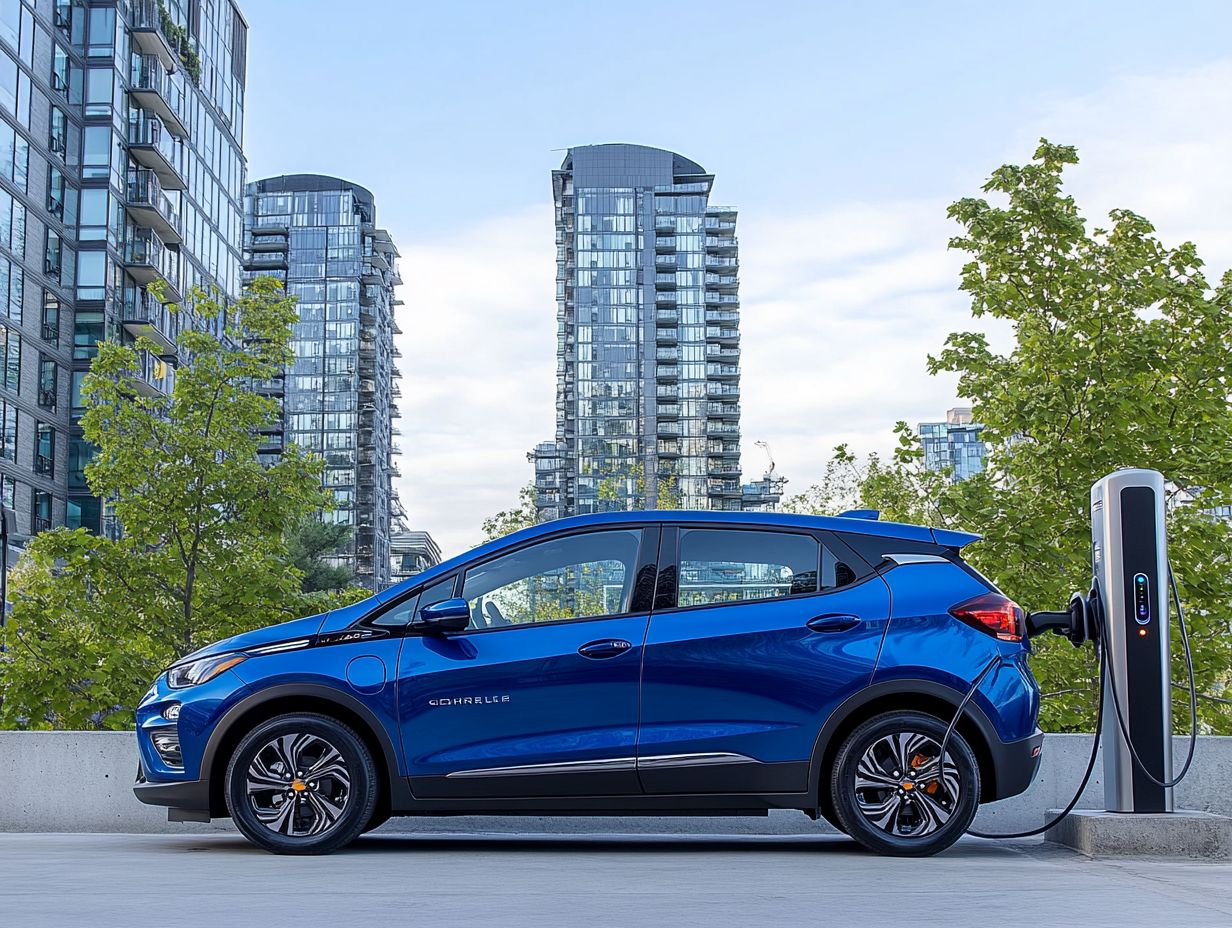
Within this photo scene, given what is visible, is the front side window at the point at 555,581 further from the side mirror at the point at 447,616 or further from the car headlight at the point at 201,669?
the car headlight at the point at 201,669

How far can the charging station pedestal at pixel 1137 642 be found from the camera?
312 inches

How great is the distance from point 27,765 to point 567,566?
14.1ft

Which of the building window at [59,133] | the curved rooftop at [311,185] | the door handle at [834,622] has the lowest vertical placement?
the door handle at [834,622]

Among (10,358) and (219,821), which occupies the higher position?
(10,358)

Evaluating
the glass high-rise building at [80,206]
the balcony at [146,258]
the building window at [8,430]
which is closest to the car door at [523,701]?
the glass high-rise building at [80,206]

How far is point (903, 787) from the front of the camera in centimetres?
746

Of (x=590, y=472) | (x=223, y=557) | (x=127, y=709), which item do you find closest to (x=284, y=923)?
(x=127, y=709)

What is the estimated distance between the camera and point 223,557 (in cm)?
1764

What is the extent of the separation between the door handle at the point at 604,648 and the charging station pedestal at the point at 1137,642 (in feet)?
8.74

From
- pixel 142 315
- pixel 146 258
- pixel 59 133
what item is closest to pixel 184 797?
pixel 59 133

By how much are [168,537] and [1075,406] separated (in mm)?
10573

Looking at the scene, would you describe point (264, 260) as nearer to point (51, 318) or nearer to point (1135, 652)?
point (51, 318)

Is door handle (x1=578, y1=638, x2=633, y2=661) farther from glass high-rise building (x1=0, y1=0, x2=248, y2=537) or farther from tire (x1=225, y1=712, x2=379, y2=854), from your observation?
glass high-rise building (x1=0, y1=0, x2=248, y2=537)

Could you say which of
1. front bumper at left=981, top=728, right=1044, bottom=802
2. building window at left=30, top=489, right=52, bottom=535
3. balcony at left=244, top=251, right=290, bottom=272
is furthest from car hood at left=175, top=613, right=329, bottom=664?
balcony at left=244, top=251, right=290, bottom=272
